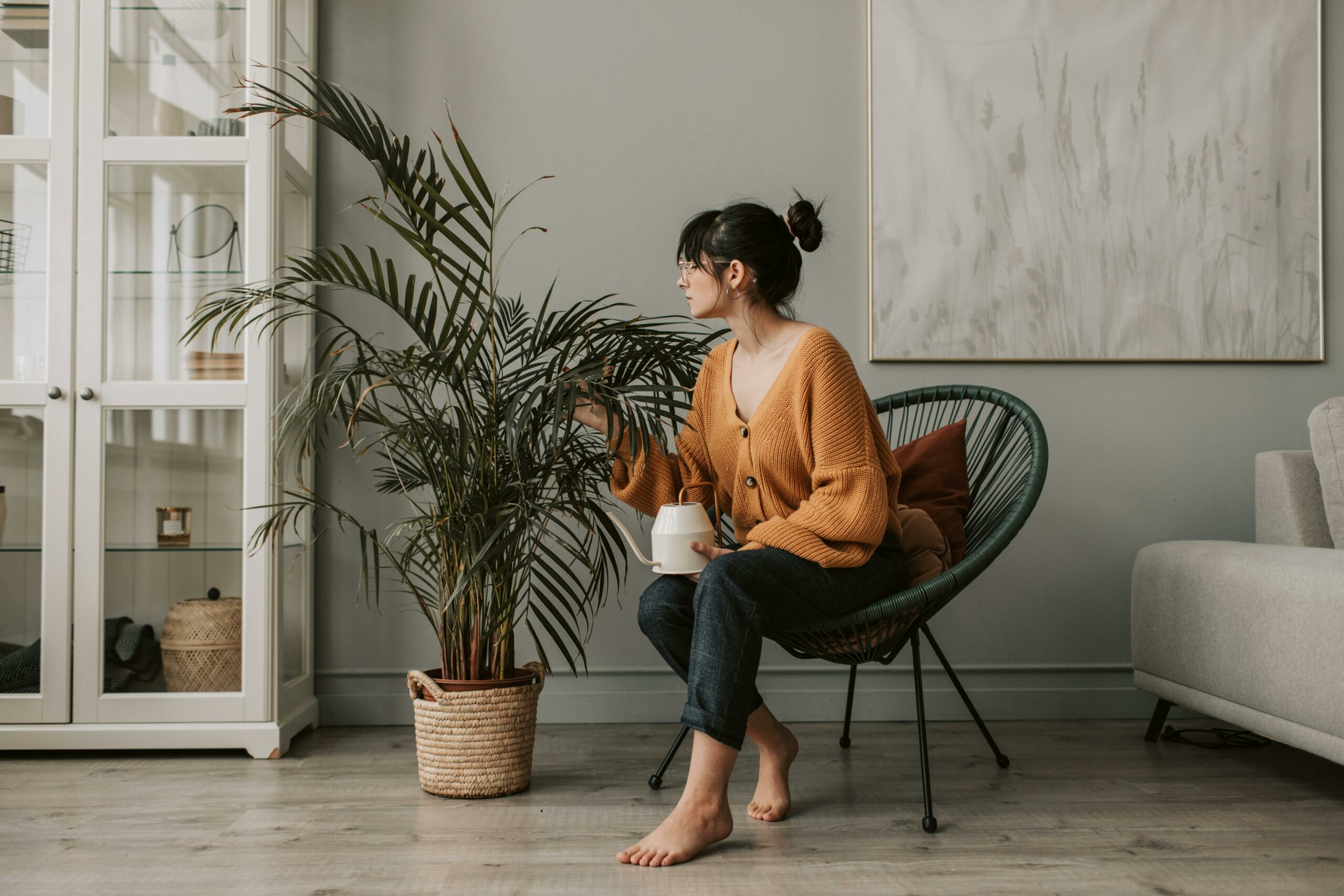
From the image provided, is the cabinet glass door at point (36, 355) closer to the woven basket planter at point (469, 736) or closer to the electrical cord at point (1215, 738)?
the woven basket planter at point (469, 736)

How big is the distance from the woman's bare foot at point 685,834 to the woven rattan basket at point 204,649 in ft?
3.72

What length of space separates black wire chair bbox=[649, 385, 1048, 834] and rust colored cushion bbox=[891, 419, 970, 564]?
0.05m

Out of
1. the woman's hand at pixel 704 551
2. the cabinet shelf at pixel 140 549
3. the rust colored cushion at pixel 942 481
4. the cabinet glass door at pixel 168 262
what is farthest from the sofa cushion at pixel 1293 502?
the cabinet glass door at pixel 168 262

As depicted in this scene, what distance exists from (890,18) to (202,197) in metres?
1.83

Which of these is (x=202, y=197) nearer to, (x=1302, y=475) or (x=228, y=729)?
(x=228, y=729)

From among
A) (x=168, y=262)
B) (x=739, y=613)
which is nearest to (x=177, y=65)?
(x=168, y=262)

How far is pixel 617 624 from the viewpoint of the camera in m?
2.46

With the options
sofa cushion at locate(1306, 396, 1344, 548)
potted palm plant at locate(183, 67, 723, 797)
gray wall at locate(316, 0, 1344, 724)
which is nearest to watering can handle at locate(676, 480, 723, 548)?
potted palm plant at locate(183, 67, 723, 797)

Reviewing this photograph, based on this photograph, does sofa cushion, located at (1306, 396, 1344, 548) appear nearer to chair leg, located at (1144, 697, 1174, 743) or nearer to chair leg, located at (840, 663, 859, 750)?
chair leg, located at (1144, 697, 1174, 743)

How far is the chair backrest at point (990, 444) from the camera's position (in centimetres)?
178

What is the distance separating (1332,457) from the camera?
1.96 m

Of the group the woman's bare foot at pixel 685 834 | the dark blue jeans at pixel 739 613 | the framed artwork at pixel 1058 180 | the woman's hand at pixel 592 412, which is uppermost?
the framed artwork at pixel 1058 180

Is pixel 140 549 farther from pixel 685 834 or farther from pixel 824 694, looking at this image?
pixel 824 694

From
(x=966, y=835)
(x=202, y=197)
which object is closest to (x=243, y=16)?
(x=202, y=197)
